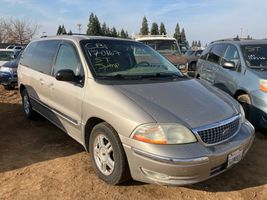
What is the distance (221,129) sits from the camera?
3320 mm

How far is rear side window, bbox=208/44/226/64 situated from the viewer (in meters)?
7.28

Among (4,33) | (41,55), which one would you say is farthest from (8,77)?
(4,33)

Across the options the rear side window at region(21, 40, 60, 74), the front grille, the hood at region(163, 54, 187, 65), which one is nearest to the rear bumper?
the front grille

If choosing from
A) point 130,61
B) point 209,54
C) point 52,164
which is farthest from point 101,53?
point 209,54

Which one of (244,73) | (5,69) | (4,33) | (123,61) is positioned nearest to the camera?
(123,61)

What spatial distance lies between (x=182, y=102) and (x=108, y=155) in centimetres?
105

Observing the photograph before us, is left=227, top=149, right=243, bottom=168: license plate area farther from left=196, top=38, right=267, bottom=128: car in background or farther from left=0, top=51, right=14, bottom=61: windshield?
left=0, top=51, right=14, bottom=61: windshield

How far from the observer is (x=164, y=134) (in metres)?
3.06

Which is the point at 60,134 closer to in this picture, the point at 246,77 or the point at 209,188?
the point at 209,188

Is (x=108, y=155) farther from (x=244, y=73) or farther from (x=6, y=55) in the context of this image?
(x=6, y=55)

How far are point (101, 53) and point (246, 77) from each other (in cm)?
294

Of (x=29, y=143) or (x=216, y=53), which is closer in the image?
(x=29, y=143)

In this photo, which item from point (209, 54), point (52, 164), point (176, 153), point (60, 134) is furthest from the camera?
point (209, 54)

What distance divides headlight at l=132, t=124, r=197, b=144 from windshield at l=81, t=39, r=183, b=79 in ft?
3.79
